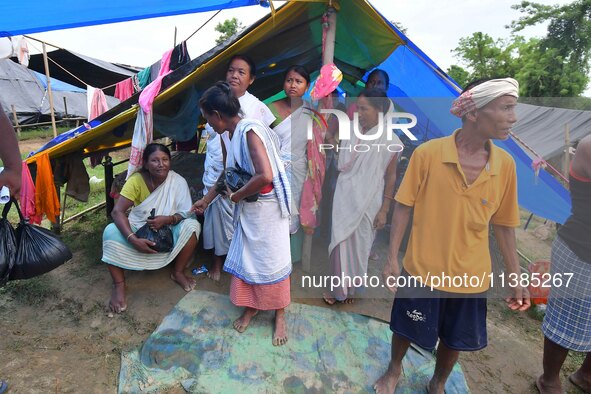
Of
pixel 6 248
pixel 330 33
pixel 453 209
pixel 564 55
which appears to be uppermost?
pixel 564 55

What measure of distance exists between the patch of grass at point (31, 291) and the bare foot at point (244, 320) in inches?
59.7

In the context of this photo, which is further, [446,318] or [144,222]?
[144,222]

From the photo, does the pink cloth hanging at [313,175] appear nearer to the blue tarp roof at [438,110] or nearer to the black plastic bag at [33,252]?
the blue tarp roof at [438,110]

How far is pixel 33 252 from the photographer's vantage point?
71.2 inches

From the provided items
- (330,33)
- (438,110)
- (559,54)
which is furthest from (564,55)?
(330,33)

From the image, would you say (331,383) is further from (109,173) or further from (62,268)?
(109,173)

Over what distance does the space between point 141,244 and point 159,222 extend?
21 cm

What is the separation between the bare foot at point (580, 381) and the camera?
214 cm

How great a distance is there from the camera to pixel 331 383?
78.0 inches

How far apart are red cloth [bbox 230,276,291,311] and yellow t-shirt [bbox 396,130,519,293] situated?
929 millimetres

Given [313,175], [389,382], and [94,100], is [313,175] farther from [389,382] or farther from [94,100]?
[94,100]

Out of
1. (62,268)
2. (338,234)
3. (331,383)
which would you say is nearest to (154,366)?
(331,383)

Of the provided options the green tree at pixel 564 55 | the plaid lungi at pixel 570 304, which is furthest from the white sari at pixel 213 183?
the green tree at pixel 564 55

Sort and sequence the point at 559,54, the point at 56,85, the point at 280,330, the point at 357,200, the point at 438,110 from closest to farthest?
the point at 280,330 < the point at 357,200 < the point at 438,110 < the point at 56,85 < the point at 559,54
